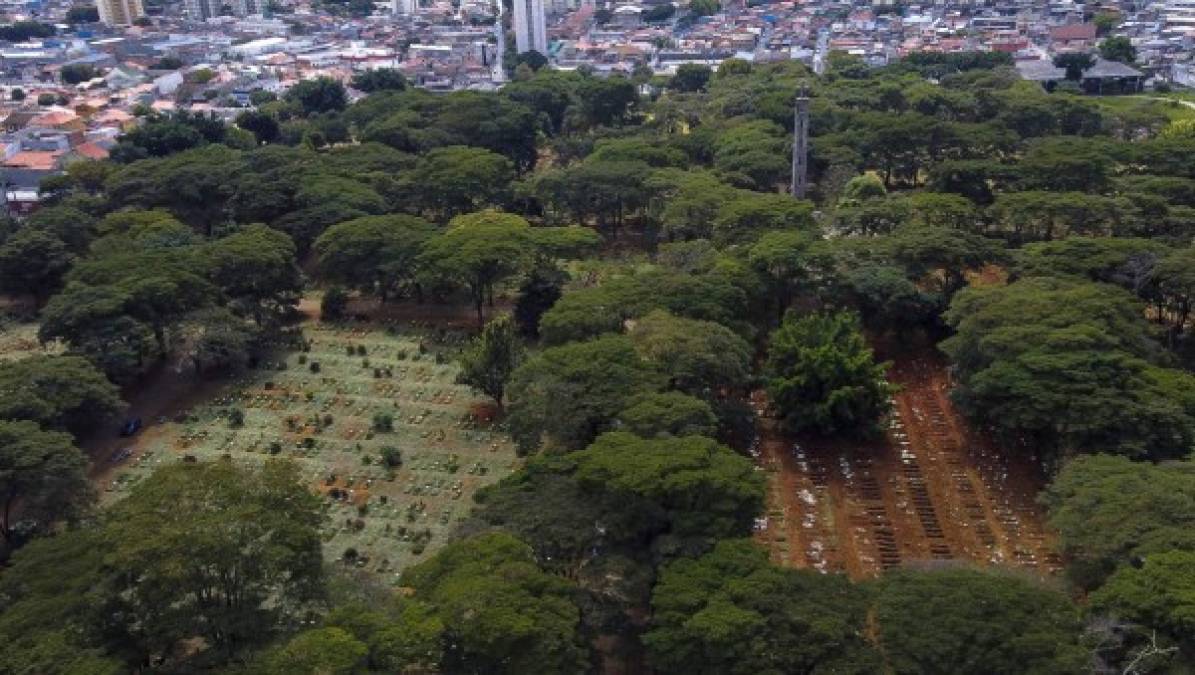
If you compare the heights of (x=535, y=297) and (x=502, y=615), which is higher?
(x=502, y=615)

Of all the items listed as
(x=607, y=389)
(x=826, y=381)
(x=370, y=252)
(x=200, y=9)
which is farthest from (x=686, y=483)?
(x=200, y=9)

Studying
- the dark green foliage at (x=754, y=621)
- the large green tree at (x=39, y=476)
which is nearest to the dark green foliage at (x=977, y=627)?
the dark green foliage at (x=754, y=621)

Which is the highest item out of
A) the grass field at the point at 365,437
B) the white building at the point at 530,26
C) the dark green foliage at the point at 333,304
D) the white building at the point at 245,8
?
the white building at the point at 245,8

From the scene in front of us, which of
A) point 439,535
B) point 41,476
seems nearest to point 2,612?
point 41,476

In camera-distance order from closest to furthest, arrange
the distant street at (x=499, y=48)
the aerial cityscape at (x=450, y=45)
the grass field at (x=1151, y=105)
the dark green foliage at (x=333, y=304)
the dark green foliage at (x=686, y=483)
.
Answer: the dark green foliage at (x=686, y=483)
the dark green foliage at (x=333, y=304)
the grass field at (x=1151, y=105)
the aerial cityscape at (x=450, y=45)
the distant street at (x=499, y=48)

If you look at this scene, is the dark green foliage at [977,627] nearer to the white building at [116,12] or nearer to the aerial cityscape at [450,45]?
the aerial cityscape at [450,45]

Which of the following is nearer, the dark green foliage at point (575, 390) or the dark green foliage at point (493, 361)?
the dark green foliage at point (575, 390)

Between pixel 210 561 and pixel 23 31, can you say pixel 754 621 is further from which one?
pixel 23 31
